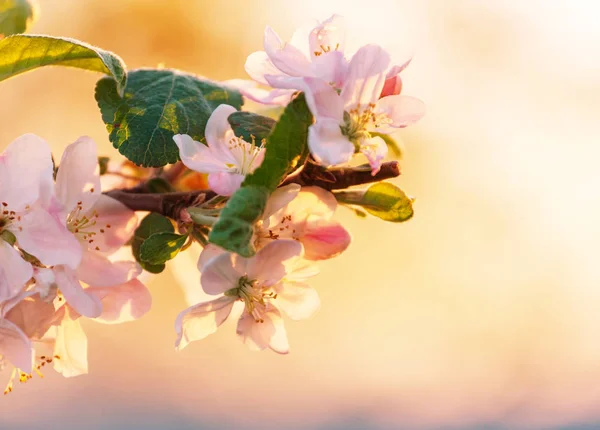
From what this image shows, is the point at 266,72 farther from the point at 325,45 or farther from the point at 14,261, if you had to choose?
the point at 14,261

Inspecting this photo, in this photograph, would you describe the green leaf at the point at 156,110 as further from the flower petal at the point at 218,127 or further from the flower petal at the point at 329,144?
the flower petal at the point at 329,144

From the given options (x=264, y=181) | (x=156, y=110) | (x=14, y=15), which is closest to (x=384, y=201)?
(x=264, y=181)

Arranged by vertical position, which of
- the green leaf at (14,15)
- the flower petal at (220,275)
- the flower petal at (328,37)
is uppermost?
the green leaf at (14,15)

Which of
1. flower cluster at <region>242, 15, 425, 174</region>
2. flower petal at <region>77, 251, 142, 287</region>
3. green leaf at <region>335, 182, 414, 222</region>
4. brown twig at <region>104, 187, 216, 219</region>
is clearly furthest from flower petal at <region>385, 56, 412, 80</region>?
flower petal at <region>77, 251, 142, 287</region>

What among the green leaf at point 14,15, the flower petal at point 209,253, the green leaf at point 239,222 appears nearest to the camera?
the green leaf at point 239,222

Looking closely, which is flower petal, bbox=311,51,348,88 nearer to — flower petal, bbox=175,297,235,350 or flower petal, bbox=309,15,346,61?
flower petal, bbox=309,15,346,61

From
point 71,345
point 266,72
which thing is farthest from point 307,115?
point 71,345

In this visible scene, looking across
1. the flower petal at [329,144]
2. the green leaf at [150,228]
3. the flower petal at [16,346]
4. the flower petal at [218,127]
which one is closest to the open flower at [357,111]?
the flower petal at [329,144]
